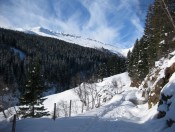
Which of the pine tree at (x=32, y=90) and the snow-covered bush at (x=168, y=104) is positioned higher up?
the pine tree at (x=32, y=90)

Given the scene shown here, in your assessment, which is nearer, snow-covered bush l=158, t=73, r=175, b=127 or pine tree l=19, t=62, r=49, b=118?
snow-covered bush l=158, t=73, r=175, b=127

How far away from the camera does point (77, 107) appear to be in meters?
71.7

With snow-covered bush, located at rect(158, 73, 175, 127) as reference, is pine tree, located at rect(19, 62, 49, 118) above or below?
above

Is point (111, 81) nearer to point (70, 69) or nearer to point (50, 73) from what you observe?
point (50, 73)

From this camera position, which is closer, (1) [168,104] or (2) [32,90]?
(1) [168,104]

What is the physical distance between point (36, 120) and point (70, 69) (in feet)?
559

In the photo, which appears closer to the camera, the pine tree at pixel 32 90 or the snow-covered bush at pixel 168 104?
the snow-covered bush at pixel 168 104

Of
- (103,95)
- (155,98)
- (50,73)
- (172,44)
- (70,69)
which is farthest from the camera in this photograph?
(70,69)

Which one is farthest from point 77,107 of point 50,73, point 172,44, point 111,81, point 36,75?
point 50,73

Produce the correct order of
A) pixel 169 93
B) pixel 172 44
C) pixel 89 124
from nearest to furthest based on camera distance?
pixel 169 93 → pixel 89 124 → pixel 172 44

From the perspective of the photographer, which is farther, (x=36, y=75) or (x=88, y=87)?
(x=88, y=87)

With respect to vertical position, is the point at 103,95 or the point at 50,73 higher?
the point at 50,73

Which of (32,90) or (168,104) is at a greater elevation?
(32,90)

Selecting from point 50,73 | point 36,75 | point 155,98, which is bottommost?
point 155,98
